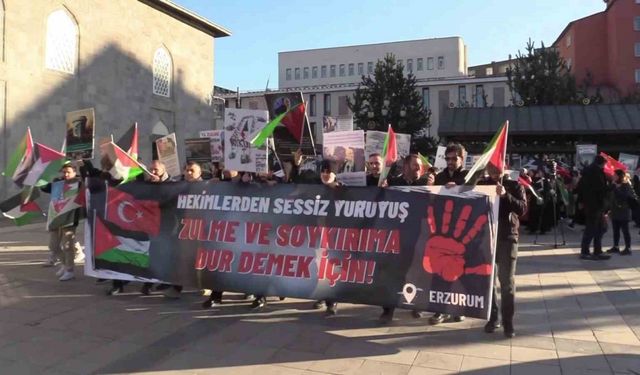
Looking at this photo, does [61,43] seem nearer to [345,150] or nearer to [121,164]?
[121,164]

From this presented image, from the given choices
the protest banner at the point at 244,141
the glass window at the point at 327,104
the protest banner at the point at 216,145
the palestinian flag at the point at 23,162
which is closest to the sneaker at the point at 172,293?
the protest banner at the point at 244,141

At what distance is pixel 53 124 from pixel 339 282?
20.8 m

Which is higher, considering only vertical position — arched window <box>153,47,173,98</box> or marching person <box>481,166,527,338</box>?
arched window <box>153,47,173,98</box>

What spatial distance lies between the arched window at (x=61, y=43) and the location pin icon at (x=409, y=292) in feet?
71.5

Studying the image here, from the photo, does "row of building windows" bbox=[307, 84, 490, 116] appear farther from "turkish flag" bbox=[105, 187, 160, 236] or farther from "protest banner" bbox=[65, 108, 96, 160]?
"turkish flag" bbox=[105, 187, 160, 236]

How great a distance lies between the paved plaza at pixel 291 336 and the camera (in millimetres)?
4613

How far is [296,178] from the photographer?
6652mm

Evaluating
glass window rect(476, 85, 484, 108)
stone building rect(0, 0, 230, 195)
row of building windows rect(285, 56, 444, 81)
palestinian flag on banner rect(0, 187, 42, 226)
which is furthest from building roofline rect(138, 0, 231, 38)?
row of building windows rect(285, 56, 444, 81)

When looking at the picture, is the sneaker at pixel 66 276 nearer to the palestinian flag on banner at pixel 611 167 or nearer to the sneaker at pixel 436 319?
the sneaker at pixel 436 319

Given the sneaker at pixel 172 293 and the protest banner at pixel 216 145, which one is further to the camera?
the protest banner at pixel 216 145

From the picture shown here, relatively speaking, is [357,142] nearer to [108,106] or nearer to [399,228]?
[399,228]

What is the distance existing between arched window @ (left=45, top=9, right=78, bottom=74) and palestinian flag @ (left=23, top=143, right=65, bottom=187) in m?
16.3

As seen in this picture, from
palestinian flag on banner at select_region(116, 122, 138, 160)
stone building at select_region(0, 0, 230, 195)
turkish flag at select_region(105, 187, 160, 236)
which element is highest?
stone building at select_region(0, 0, 230, 195)

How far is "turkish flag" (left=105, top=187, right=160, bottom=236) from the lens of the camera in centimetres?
660
